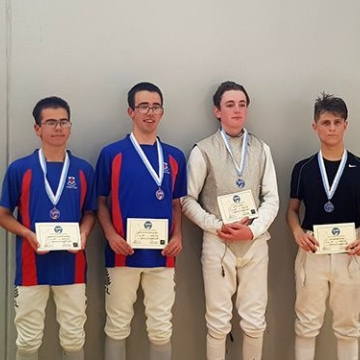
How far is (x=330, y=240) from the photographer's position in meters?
2.60

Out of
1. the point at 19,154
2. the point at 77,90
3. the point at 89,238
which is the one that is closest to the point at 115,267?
the point at 89,238

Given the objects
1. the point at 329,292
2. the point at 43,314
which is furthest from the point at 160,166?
the point at 329,292

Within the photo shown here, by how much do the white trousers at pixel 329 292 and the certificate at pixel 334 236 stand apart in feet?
0.21

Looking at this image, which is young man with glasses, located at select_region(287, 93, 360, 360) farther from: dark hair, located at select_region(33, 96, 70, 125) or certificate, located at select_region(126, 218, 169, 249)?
dark hair, located at select_region(33, 96, 70, 125)

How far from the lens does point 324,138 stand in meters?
2.70

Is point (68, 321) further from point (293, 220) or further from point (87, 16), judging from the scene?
point (87, 16)

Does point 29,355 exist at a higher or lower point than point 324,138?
lower

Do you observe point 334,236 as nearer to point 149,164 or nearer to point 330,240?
point 330,240

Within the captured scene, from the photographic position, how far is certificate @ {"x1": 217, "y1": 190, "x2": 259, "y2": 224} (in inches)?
103

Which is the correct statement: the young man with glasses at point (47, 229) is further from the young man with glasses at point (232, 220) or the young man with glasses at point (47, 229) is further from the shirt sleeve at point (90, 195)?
the young man with glasses at point (232, 220)

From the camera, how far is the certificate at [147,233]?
8.02 ft

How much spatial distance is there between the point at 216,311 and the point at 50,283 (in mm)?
923

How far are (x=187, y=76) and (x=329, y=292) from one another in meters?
1.52

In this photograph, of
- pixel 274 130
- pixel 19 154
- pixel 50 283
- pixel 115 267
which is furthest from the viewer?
pixel 274 130
